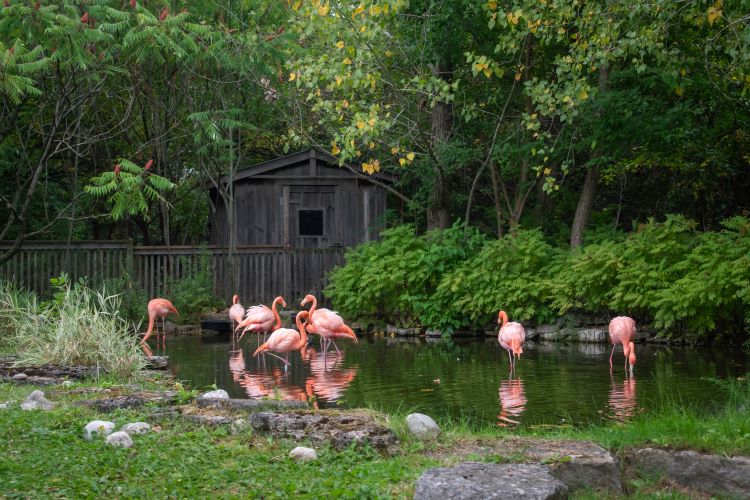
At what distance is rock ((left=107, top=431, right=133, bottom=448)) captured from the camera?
19.6 feet

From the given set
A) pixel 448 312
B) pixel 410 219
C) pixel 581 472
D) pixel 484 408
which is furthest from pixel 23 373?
pixel 410 219

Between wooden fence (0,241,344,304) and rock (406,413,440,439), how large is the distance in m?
15.5

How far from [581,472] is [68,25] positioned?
11404 mm

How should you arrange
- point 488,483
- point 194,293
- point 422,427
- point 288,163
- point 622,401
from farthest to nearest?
point 288,163 < point 194,293 < point 622,401 < point 422,427 < point 488,483

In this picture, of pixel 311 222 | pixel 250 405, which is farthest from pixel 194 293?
pixel 250 405

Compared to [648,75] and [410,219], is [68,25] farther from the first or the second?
[410,219]

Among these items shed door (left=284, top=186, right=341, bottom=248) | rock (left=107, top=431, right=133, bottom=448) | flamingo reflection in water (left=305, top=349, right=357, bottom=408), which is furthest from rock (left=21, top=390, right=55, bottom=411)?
shed door (left=284, top=186, right=341, bottom=248)

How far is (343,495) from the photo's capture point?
4770 mm

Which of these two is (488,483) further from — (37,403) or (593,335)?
(593,335)

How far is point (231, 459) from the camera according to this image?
5750 mm

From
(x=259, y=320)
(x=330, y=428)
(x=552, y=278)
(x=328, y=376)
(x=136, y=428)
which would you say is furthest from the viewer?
(x=552, y=278)

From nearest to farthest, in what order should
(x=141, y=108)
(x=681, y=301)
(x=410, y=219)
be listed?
1. (x=681, y=301)
2. (x=141, y=108)
3. (x=410, y=219)

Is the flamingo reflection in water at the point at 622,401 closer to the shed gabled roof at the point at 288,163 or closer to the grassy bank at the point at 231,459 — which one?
the grassy bank at the point at 231,459

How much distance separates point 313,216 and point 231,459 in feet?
63.9
